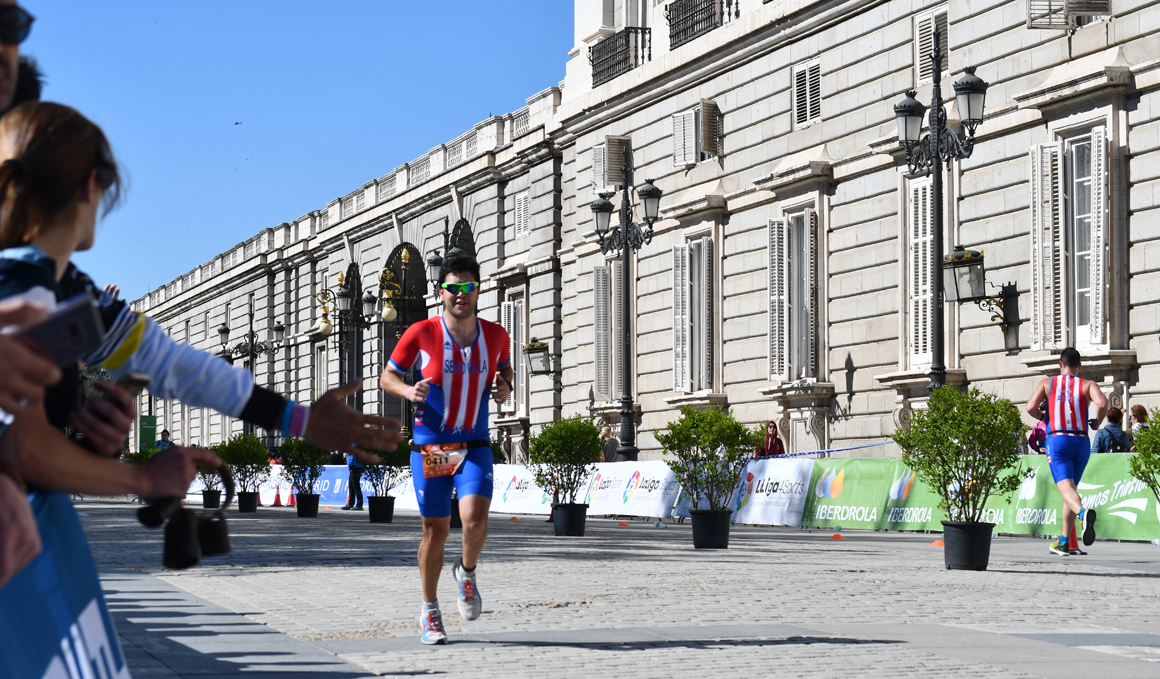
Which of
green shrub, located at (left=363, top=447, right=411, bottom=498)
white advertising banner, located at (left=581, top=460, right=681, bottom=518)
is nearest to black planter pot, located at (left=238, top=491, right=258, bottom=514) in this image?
green shrub, located at (left=363, top=447, right=411, bottom=498)

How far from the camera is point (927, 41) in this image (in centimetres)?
2425

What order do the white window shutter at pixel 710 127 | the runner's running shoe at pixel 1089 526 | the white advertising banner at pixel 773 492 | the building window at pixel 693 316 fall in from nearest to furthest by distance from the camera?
the runner's running shoe at pixel 1089 526 < the white advertising banner at pixel 773 492 < the building window at pixel 693 316 < the white window shutter at pixel 710 127

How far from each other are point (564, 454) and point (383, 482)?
18.4 ft

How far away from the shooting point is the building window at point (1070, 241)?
2042 cm

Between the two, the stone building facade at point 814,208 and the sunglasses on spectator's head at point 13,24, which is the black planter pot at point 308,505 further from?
the sunglasses on spectator's head at point 13,24

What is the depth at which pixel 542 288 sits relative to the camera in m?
38.6

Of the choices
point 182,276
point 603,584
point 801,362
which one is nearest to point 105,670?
point 603,584

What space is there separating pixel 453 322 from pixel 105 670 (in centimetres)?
534

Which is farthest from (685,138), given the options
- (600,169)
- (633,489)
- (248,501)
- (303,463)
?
(248,501)

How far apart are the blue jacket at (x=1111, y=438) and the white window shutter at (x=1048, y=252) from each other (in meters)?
2.38

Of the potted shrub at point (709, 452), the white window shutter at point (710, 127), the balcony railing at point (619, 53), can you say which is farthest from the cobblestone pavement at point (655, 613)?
the balcony railing at point (619, 53)

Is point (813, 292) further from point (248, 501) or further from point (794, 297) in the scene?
point (248, 501)

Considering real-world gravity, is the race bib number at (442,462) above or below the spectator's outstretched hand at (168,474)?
below

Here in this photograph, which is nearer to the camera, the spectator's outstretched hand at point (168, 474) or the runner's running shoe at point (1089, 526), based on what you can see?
the spectator's outstretched hand at point (168, 474)
